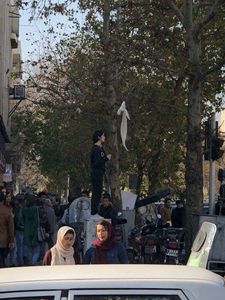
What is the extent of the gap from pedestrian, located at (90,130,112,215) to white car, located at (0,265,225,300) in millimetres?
9244

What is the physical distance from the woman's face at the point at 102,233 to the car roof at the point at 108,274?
12.3ft

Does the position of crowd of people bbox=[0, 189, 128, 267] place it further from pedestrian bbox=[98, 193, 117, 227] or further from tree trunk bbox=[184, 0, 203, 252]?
tree trunk bbox=[184, 0, 203, 252]

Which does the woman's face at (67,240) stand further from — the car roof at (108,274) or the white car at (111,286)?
the white car at (111,286)

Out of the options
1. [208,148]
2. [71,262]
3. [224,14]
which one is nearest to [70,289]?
[71,262]

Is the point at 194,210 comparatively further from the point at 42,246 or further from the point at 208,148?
the point at 42,246

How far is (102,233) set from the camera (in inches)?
345

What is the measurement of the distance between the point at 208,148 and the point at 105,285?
13239 mm

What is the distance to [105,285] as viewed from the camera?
436 cm

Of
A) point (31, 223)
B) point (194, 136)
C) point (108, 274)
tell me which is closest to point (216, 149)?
point (194, 136)

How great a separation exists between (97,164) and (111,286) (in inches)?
387

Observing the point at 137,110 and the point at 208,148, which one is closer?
the point at 208,148

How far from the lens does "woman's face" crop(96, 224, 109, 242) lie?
8.73 meters

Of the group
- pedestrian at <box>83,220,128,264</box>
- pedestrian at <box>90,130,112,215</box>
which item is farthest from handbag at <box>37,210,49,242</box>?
pedestrian at <box>83,220,128,264</box>

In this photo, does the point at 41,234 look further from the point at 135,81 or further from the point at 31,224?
the point at 135,81
